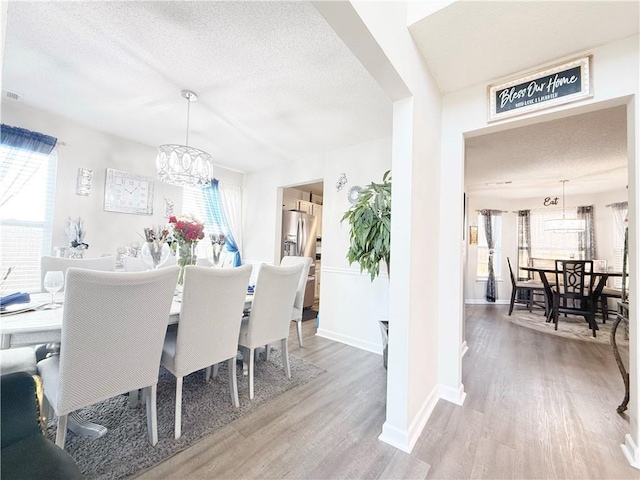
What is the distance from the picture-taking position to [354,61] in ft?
6.78

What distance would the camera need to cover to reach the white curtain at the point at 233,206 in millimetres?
4680

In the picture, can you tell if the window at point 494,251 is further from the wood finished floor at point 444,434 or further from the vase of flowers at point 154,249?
the vase of flowers at point 154,249

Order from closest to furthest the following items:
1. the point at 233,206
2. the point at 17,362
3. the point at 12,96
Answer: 1. the point at 17,362
2. the point at 12,96
3. the point at 233,206

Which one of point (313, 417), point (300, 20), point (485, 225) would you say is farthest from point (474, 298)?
point (300, 20)

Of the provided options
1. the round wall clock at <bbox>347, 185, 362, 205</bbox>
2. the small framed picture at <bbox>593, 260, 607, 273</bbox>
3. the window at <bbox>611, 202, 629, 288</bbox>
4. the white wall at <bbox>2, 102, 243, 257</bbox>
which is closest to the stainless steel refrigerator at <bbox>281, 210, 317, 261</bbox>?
the round wall clock at <bbox>347, 185, 362, 205</bbox>

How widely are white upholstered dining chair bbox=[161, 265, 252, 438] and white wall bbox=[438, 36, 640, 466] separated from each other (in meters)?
1.60

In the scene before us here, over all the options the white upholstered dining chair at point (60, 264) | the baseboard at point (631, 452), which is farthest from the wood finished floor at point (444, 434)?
the white upholstered dining chair at point (60, 264)

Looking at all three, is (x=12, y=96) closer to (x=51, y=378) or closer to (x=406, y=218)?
(x=51, y=378)

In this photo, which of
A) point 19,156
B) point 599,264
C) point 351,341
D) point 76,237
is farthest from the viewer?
point 599,264

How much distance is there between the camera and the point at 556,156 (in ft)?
11.6

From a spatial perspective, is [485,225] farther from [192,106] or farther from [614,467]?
[192,106]

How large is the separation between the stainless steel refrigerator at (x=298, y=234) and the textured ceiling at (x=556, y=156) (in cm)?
265

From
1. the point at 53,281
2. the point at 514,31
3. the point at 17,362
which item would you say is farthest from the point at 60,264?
the point at 514,31

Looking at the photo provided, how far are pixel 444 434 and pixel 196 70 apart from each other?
3.14m
